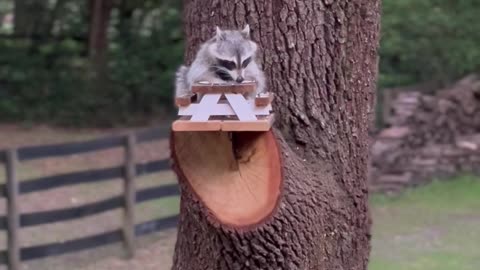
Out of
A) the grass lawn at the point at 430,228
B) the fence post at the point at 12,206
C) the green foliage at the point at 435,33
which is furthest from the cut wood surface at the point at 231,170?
the green foliage at the point at 435,33

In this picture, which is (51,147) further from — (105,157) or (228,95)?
(105,157)

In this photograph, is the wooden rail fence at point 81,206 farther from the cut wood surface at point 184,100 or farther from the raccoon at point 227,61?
the cut wood surface at point 184,100

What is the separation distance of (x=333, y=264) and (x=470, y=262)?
5.20 meters

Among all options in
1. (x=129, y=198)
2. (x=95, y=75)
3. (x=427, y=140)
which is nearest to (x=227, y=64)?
(x=129, y=198)

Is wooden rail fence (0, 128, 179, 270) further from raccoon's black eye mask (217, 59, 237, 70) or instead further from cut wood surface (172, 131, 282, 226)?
raccoon's black eye mask (217, 59, 237, 70)

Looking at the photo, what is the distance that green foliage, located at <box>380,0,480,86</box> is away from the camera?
13.8m

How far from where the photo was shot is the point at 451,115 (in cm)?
1427

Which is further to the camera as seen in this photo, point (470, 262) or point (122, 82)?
point (122, 82)

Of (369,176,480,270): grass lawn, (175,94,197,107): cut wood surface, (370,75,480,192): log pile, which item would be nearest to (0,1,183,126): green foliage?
(370,75,480,192): log pile

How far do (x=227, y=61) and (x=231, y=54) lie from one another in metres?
0.04

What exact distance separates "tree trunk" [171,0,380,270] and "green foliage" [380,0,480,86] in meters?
9.69

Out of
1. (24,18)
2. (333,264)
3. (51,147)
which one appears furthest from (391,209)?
(24,18)

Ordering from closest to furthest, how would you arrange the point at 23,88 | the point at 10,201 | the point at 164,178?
the point at 10,201
the point at 164,178
the point at 23,88

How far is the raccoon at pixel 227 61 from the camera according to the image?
3850 mm
